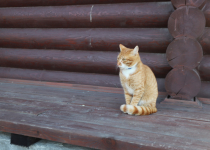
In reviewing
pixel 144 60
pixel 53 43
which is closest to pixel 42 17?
pixel 53 43

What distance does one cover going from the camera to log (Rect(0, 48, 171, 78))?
127 inches

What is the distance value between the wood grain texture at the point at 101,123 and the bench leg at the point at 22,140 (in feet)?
0.27

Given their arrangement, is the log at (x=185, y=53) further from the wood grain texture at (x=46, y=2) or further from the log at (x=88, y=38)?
the wood grain texture at (x=46, y=2)

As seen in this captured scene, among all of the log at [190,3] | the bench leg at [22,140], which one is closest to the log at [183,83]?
the log at [190,3]

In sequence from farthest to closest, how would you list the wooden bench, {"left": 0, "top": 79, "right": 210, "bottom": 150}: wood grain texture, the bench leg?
the bench leg, the wooden bench, {"left": 0, "top": 79, "right": 210, "bottom": 150}: wood grain texture

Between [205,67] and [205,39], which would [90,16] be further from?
[205,67]

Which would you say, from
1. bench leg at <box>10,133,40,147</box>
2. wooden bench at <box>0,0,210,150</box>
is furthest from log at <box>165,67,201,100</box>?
bench leg at <box>10,133,40,147</box>

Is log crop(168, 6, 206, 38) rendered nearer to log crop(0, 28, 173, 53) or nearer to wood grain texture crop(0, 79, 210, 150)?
log crop(0, 28, 173, 53)

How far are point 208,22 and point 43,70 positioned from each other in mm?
2942

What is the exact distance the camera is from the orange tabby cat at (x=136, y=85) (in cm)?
227

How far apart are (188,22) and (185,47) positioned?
31cm

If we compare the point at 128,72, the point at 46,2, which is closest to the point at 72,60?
the point at 46,2

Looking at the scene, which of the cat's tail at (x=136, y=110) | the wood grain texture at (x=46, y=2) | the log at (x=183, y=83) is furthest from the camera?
the wood grain texture at (x=46, y=2)

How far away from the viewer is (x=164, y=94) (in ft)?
10.5
